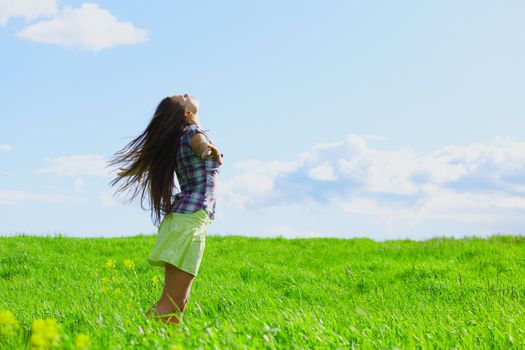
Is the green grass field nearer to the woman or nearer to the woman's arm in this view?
the woman

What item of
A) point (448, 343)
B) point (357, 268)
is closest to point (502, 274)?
point (357, 268)

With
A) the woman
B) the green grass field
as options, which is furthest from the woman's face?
the green grass field

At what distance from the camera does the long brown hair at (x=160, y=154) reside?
5.73m

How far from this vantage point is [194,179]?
546 cm

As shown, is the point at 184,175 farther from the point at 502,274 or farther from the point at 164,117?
the point at 502,274

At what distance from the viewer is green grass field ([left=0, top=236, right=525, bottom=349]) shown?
13.0 ft

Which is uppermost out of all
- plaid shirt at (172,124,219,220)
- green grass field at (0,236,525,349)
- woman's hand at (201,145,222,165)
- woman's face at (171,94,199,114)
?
woman's face at (171,94,199,114)

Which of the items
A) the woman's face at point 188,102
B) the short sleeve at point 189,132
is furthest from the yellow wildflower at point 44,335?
the woman's face at point 188,102

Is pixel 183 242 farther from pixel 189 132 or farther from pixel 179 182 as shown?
pixel 189 132

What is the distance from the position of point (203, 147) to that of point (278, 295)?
11.8 feet

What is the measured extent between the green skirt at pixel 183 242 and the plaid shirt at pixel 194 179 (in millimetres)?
77

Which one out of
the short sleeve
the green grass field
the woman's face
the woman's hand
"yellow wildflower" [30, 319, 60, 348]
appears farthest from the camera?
the woman's face

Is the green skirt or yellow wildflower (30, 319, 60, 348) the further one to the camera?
the green skirt

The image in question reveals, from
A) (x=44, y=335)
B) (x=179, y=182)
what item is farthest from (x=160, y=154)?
(x=44, y=335)
